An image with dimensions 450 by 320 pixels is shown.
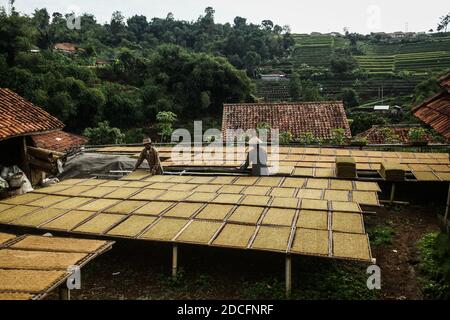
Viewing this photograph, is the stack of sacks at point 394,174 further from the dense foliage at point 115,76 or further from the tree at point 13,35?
the tree at point 13,35

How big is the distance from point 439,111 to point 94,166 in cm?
830

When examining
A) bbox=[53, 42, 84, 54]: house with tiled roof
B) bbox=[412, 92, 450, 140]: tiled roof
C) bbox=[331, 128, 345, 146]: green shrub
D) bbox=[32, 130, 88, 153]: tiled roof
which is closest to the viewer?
bbox=[412, 92, 450, 140]: tiled roof

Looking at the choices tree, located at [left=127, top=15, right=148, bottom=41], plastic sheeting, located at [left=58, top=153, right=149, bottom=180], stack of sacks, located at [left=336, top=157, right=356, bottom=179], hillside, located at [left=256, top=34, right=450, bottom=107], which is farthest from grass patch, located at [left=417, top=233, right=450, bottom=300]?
tree, located at [left=127, top=15, right=148, bottom=41]

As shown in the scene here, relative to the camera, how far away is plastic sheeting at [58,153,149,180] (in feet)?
32.6

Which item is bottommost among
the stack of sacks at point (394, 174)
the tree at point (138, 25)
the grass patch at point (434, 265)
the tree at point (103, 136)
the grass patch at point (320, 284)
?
the grass patch at point (320, 284)

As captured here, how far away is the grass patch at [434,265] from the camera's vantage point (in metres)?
5.03

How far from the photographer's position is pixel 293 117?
65.4ft

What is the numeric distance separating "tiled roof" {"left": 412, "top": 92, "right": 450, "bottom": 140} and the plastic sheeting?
672cm

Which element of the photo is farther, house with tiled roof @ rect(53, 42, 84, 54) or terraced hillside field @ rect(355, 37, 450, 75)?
terraced hillside field @ rect(355, 37, 450, 75)

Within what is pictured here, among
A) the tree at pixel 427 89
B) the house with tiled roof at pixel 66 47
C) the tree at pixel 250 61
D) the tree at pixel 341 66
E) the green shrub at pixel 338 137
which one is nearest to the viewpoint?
the green shrub at pixel 338 137

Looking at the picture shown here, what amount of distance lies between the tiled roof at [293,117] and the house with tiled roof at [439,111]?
411 inches

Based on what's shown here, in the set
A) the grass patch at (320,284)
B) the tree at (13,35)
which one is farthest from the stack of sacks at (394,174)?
the tree at (13,35)

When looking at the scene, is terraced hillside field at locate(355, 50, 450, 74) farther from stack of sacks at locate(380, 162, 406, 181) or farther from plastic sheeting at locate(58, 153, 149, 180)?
plastic sheeting at locate(58, 153, 149, 180)
